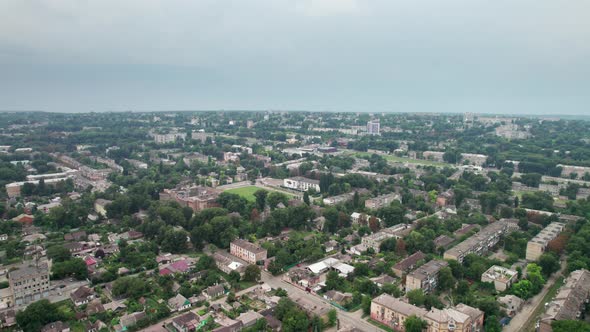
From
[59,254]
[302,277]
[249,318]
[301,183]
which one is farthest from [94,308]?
[301,183]

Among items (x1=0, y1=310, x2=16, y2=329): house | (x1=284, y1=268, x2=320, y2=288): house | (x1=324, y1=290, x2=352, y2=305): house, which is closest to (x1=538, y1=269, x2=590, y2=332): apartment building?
(x1=324, y1=290, x2=352, y2=305): house

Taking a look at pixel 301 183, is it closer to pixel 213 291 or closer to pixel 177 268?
pixel 177 268

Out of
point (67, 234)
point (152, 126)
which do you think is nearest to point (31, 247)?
point (67, 234)

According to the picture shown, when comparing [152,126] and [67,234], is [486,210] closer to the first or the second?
[67,234]

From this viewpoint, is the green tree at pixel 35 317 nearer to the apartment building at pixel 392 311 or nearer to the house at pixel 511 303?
the apartment building at pixel 392 311

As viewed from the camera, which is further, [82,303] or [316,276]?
[316,276]

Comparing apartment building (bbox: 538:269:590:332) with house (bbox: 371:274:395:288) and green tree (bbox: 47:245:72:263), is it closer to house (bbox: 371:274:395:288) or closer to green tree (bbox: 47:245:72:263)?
house (bbox: 371:274:395:288)
